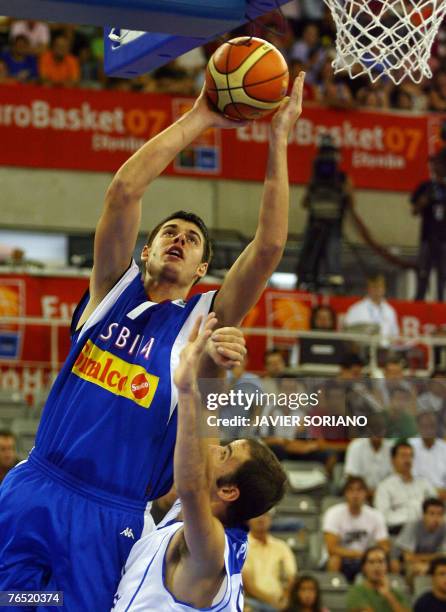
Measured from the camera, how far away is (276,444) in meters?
10.7

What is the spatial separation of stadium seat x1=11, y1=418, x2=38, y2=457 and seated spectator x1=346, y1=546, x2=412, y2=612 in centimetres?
310

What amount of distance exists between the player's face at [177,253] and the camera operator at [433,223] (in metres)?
10.7

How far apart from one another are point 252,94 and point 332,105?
12.4 metres

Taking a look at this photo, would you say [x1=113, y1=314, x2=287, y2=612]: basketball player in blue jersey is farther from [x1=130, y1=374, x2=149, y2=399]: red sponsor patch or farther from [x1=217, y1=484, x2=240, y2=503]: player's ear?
[x1=130, y1=374, x2=149, y2=399]: red sponsor patch

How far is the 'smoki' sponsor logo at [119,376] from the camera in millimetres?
4902

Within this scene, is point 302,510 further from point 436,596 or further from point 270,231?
point 270,231

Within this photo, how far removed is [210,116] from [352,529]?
577 cm

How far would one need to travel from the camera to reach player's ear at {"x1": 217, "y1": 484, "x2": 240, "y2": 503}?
4309 mm

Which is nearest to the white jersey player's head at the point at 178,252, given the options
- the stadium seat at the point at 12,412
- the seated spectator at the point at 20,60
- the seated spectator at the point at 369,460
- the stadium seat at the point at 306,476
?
the seated spectator at the point at 369,460

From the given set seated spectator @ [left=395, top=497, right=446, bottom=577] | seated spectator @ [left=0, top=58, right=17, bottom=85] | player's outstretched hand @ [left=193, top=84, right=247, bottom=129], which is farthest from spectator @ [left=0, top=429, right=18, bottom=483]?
seated spectator @ [left=0, top=58, right=17, bottom=85]

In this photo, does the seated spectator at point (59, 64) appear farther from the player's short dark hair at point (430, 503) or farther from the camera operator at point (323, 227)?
the player's short dark hair at point (430, 503)

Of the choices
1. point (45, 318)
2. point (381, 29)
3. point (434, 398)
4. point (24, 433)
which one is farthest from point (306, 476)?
point (381, 29)

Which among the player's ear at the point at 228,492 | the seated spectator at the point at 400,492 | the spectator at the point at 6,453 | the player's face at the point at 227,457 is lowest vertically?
the seated spectator at the point at 400,492

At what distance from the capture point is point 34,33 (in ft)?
53.8
